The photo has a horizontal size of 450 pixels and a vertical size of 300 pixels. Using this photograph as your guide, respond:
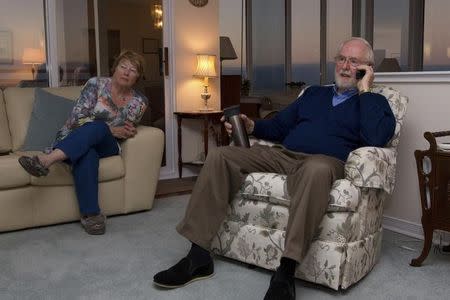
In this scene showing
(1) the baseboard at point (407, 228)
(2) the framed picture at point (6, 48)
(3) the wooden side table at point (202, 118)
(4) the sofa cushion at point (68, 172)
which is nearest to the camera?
(1) the baseboard at point (407, 228)

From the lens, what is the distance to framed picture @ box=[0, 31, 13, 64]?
3852 millimetres

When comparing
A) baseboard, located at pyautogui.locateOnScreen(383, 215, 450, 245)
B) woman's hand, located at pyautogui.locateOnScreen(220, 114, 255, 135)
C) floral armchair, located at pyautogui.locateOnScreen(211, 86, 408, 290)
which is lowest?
baseboard, located at pyautogui.locateOnScreen(383, 215, 450, 245)

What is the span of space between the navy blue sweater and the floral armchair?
0.12 m

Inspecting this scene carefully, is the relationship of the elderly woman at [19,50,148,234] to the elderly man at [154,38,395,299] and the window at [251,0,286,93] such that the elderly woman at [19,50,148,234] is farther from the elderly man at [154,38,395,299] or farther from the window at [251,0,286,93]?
the window at [251,0,286,93]

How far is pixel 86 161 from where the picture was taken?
2.92 meters

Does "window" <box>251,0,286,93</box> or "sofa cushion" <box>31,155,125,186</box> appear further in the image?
"window" <box>251,0,286,93</box>

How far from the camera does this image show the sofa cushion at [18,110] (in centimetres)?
332

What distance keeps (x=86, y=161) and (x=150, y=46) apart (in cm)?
182

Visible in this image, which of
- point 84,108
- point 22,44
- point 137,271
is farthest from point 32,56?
point 137,271

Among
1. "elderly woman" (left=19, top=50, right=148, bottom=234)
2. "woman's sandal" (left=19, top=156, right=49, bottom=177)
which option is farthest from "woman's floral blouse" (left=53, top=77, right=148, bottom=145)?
"woman's sandal" (left=19, top=156, right=49, bottom=177)

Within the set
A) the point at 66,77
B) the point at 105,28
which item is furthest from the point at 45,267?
the point at 105,28

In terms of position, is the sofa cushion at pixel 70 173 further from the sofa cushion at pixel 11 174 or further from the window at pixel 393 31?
the window at pixel 393 31

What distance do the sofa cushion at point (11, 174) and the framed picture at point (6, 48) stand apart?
1331mm

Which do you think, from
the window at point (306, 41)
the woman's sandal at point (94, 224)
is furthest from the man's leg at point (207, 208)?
the window at point (306, 41)
